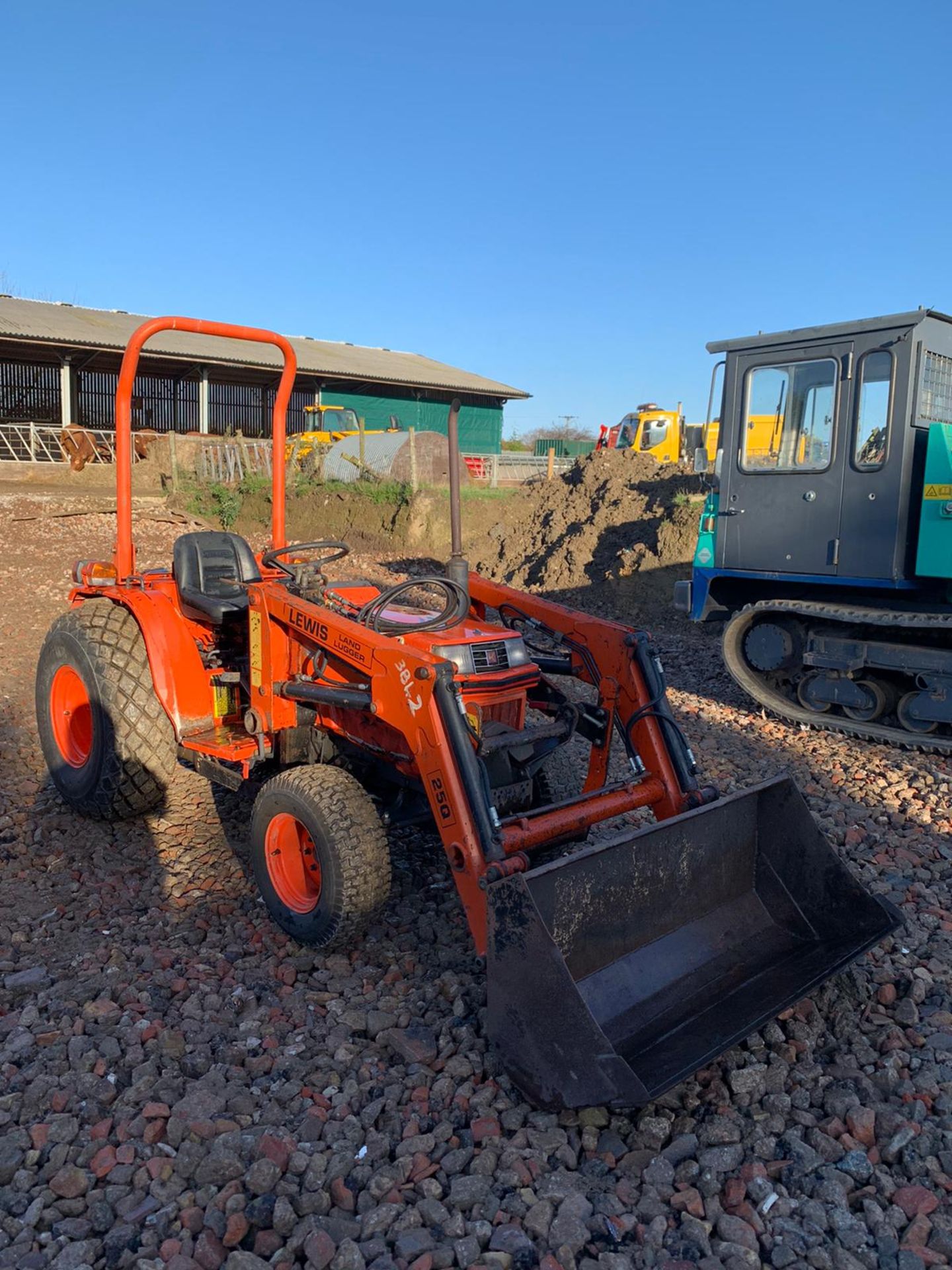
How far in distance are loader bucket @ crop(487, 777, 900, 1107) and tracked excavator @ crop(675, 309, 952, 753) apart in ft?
12.1

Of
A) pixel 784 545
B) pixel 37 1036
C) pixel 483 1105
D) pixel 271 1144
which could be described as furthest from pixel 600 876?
pixel 784 545

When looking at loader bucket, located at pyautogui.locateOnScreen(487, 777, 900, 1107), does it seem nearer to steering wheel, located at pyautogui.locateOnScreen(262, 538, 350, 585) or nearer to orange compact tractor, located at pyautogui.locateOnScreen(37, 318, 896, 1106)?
orange compact tractor, located at pyautogui.locateOnScreen(37, 318, 896, 1106)

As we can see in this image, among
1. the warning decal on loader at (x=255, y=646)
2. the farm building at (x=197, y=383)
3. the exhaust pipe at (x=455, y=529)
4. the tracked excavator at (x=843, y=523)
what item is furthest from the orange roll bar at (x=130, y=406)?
the farm building at (x=197, y=383)

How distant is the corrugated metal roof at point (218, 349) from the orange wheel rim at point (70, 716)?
15591 mm

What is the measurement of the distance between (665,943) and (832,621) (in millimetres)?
4704

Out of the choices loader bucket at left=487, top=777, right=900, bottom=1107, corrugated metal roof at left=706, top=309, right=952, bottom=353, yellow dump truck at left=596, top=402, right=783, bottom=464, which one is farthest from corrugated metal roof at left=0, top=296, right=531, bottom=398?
loader bucket at left=487, top=777, right=900, bottom=1107

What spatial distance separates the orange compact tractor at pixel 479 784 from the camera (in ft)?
9.80

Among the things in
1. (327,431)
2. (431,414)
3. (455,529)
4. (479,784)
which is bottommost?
(479,784)

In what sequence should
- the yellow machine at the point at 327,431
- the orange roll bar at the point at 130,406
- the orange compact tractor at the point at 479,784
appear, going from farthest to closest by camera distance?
the yellow machine at the point at 327,431
the orange roll bar at the point at 130,406
the orange compact tractor at the point at 479,784

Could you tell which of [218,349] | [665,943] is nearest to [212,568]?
[665,943]

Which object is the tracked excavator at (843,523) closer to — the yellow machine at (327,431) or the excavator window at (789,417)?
the excavator window at (789,417)

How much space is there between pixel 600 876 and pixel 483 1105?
0.77m

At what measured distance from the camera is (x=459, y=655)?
3.79 meters

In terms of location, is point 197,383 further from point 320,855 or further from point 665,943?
point 665,943
